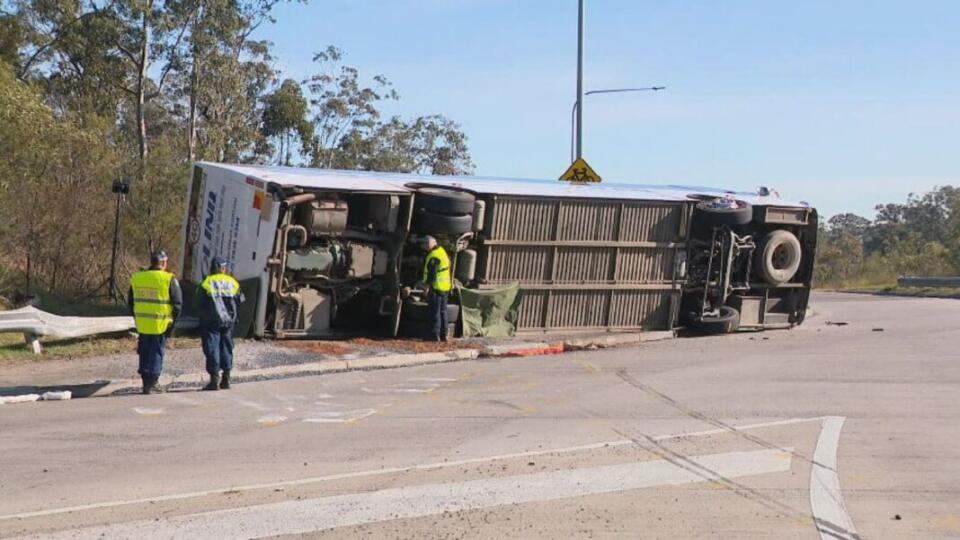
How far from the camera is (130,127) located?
120 ft

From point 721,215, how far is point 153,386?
10.4 meters

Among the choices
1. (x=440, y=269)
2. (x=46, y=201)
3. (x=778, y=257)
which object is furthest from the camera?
(x=778, y=257)

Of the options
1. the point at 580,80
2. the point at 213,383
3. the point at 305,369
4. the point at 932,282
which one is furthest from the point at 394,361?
the point at 932,282

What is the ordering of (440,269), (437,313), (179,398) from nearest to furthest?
(179,398)
(440,269)
(437,313)

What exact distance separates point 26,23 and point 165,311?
2387 cm

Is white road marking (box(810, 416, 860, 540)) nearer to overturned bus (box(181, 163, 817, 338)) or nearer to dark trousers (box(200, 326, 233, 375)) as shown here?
dark trousers (box(200, 326, 233, 375))

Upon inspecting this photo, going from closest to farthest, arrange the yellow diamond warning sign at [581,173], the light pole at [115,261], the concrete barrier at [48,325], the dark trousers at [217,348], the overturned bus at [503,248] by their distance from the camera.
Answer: the dark trousers at [217,348] < the concrete barrier at [48,325] < the overturned bus at [503,248] < the light pole at [115,261] < the yellow diamond warning sign at [581,173]

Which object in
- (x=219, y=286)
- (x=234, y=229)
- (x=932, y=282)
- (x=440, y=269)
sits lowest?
(x=219, y=286)

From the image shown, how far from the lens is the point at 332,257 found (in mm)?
14367

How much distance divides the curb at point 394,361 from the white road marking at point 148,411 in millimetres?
1101

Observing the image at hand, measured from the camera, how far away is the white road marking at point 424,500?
5.76 meters

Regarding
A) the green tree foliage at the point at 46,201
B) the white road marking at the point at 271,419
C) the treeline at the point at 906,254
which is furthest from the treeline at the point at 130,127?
the treeline at the point at 906,254

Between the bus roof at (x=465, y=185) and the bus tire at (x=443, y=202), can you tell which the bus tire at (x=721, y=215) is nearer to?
the bus roof at (x=465, y=185)

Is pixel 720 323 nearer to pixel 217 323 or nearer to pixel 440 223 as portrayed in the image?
pixel 440 223
